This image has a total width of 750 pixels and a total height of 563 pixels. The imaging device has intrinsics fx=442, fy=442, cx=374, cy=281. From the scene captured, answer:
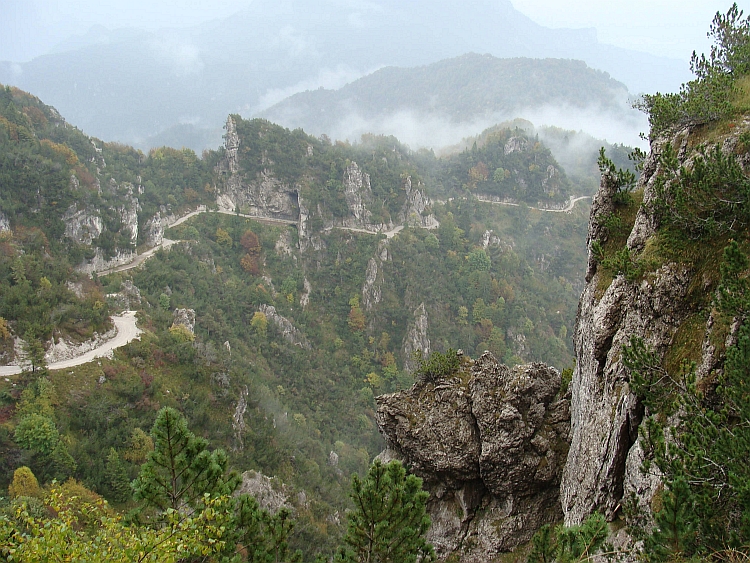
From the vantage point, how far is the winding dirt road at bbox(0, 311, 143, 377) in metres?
34.7

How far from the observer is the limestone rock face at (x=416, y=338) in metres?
86.4

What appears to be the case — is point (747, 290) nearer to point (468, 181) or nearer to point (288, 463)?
point (288, 463)

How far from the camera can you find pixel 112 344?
42.5 m

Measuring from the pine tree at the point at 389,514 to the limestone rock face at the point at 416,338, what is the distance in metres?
73.5

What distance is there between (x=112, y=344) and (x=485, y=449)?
38.6m

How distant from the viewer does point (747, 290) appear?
8688 mm

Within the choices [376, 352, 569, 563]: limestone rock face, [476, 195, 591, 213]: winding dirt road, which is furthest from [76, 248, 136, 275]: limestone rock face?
[476, 195, 591, 213]: winding dirt road

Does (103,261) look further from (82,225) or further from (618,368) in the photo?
(618,368)

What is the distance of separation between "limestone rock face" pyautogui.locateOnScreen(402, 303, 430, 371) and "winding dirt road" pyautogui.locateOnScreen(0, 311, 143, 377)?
5042 centimetres

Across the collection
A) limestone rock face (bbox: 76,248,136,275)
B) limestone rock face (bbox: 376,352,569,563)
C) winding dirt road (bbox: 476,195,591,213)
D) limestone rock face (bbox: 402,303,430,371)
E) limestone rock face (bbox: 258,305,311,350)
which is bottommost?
→ limestone rock face (bbox: 402,303,430,371)

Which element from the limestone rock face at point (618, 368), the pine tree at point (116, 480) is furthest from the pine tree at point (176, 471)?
the pine tree at point (116, 480)

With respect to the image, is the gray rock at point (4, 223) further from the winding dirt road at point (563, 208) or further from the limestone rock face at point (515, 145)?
the limestone rock face at point (515, 145)

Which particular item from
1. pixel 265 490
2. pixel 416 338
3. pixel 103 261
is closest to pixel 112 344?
pixel 265 490

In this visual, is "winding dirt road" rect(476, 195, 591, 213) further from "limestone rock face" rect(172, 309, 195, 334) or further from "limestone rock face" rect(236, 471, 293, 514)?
"limestone rock face" rect(236, 471, 293, 514)
